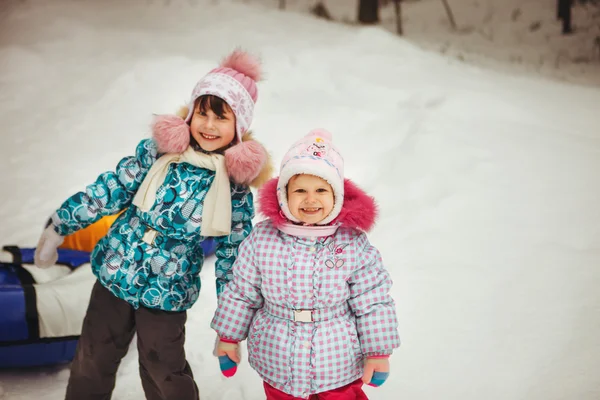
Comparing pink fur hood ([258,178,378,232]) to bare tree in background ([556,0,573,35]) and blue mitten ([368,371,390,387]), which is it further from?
bare tree in background ([556,0,573,35])

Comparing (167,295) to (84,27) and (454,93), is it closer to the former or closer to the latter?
(454,93)

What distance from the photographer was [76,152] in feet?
13.0

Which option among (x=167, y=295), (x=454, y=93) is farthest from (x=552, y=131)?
(x=167, y=295)

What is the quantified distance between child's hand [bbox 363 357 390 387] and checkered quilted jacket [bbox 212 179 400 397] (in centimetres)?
3

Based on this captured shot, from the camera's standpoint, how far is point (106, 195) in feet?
6.17

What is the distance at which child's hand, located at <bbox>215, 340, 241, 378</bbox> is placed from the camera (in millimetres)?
1743

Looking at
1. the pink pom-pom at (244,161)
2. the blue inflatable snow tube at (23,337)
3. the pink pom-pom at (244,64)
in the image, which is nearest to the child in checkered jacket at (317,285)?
the pink pom-pom at (244,161)

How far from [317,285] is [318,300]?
0.14 ft

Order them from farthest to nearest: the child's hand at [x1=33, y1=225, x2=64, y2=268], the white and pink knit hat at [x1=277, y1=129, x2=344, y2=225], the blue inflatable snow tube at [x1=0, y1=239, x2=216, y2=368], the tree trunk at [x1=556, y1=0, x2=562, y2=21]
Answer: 1. the tree trunk at [x1=556, y1=0, x2=562, y2=21]
2. the blue inflatable snow tube at [x1=0, y1=239, x2=216, y2=368]
3. the child's hand at [x1=33, y1=225, x2=64, y2=268]
4. the white and pink knit hat at [x1=277, y1=129, x2=344, y2=225]

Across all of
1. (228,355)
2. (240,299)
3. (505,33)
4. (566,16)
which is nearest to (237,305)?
(240,299)

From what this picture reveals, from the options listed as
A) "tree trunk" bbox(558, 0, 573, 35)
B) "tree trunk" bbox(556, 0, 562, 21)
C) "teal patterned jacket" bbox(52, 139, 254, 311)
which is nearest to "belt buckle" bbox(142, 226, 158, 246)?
"teal patterned jacket" bbox(52, 139, 254, 311)

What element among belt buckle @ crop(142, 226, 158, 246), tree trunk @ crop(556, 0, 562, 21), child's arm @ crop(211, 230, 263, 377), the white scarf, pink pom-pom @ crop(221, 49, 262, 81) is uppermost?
pink pom-pom @ crop(221, 49, 262, 81)

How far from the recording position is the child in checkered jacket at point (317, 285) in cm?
162

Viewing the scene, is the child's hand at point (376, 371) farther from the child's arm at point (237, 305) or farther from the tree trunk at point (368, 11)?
the tree trunk at point (368, 11)
